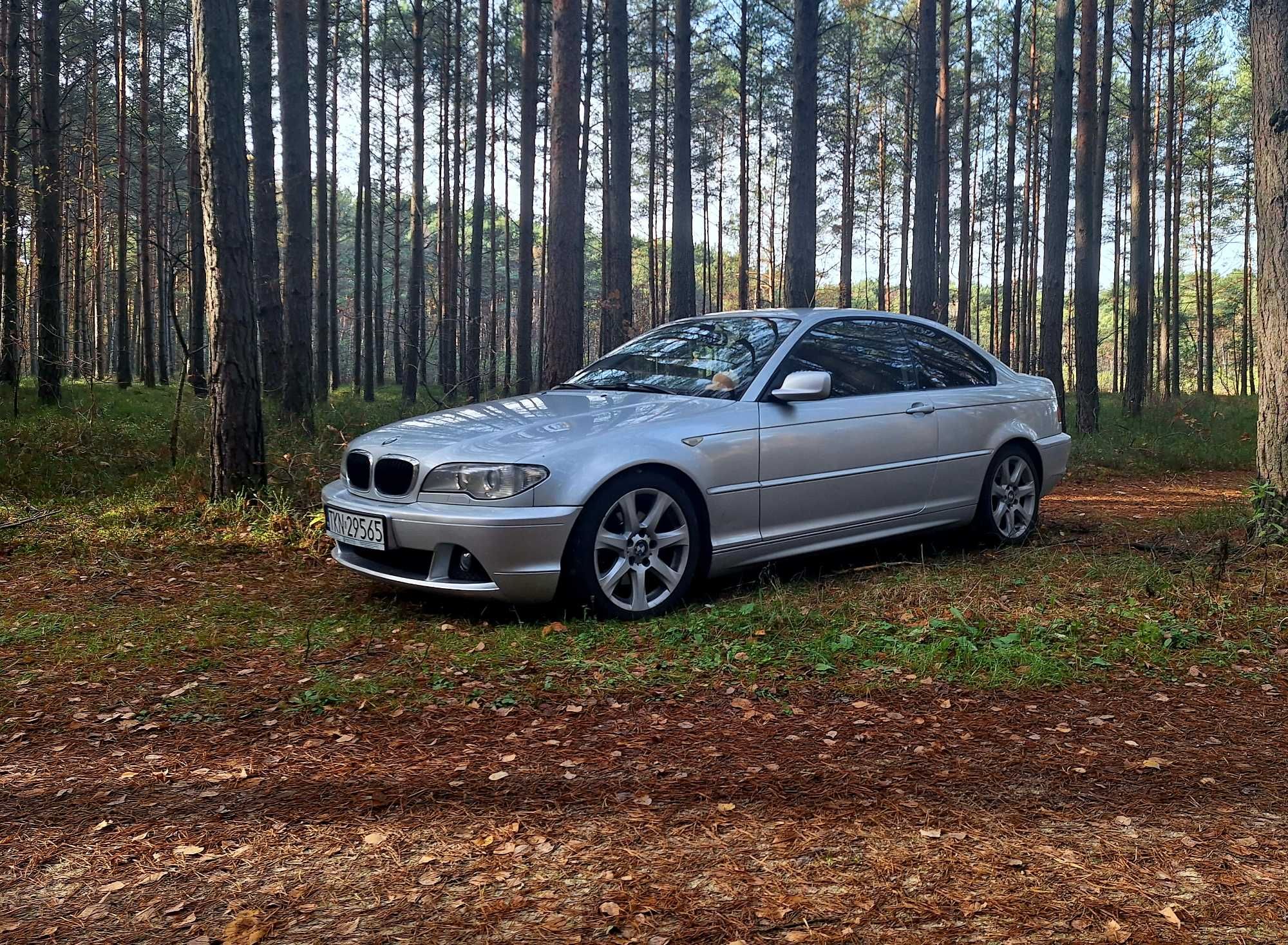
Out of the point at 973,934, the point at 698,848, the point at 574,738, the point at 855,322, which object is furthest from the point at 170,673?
the point at 855,322

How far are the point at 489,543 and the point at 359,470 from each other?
111cm

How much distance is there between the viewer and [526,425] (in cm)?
505

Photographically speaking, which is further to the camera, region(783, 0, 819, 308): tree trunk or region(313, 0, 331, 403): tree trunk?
region(313, 0, 331, 403): tree trunk

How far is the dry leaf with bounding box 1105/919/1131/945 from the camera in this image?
213cm

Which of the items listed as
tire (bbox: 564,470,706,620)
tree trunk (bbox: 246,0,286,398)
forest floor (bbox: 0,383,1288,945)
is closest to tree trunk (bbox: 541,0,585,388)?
tree trunk (bbox: 246,0,286,398)

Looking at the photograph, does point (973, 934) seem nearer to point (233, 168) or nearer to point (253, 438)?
point (253, 438)

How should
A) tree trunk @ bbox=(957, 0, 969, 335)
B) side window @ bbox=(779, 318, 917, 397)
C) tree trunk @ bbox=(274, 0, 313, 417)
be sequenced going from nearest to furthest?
side window @ bbox=(779, 318, 917, 397), tree trunk @ bbox=(274, 0, 313, 417), tree trunk @ bbox=(957, 0, 969, 335)

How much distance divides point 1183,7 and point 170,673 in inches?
1116

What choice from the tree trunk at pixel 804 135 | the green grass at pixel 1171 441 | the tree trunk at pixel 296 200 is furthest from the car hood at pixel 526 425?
the green grass at pixel 1171 441

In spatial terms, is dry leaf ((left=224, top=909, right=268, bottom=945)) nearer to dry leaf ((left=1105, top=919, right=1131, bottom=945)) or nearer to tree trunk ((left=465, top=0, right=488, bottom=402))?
dry leaf ((left=1105, top=919, right=1131, bottom=945))

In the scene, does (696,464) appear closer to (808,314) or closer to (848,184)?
(808,314)

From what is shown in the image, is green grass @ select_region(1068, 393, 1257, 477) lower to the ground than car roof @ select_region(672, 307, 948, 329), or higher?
lower

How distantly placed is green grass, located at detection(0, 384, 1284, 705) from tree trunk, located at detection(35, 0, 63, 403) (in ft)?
19.0

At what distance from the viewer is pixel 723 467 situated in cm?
520
